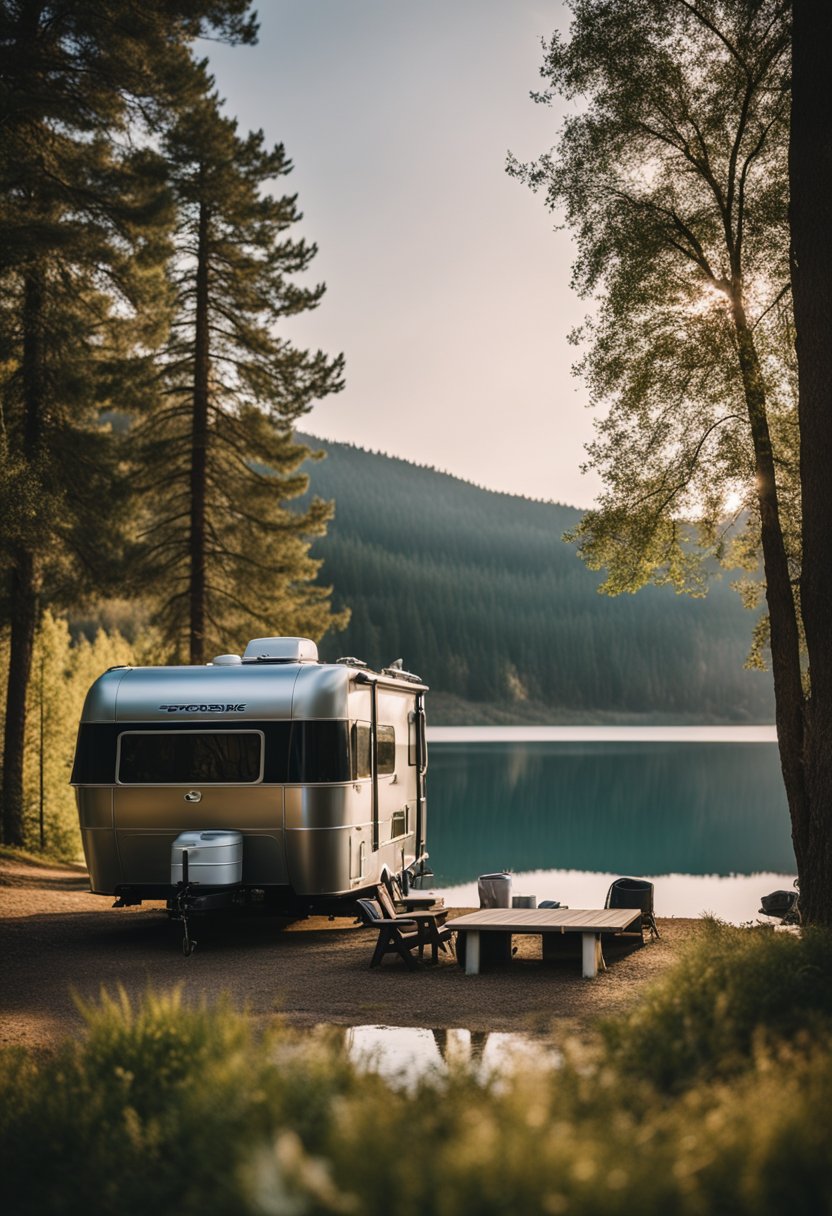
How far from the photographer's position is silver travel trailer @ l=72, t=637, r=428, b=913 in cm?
1212

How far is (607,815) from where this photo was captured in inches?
1855

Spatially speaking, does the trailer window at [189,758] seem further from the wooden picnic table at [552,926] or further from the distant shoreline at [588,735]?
the distant shoreline at [588,735]

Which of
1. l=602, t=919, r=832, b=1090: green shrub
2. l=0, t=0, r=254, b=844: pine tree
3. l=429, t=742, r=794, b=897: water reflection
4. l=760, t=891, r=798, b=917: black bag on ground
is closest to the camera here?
l=602, t=919, r=832, b=1090: green shrub

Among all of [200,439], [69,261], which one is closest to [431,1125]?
[69,261]


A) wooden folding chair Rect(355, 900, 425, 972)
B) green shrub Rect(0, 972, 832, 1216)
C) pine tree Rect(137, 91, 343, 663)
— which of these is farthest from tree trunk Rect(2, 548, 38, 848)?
green shrub Rect(0, 972, 832, 1216)

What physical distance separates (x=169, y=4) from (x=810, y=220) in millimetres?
11189

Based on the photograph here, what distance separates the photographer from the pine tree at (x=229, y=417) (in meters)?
22.4

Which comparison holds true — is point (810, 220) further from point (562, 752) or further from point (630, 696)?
point (630, 696)

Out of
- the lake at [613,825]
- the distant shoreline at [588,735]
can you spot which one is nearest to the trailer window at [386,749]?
the lake at [613,825]

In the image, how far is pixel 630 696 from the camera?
480ft

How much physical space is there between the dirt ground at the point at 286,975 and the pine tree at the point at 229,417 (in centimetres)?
861

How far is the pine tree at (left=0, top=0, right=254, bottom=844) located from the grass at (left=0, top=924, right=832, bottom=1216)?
408 inches

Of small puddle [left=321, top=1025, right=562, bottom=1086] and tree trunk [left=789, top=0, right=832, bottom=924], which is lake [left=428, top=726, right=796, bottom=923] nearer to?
tree trunk [left=789, top=0, right=832, bottom=924]

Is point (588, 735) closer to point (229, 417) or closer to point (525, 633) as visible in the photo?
point (525, 633)
